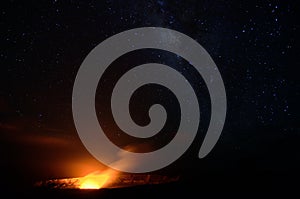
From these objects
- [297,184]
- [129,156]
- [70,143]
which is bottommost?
[297,184]

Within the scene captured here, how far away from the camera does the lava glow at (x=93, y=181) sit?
21.1 feet

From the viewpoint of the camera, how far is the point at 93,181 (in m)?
6.82

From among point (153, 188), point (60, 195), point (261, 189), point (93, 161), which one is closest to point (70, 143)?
point (93, 161)

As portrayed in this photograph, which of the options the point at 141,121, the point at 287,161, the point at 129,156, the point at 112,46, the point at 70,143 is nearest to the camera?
the point at 287,161

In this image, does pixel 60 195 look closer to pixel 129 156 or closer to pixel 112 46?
pixel 112 46

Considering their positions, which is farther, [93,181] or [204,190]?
[93,181]

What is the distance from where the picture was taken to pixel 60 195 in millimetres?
3818

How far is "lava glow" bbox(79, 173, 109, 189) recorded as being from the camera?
6.42 meters

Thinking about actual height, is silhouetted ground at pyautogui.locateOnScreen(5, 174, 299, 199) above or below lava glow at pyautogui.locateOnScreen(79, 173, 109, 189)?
below

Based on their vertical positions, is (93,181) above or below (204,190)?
above

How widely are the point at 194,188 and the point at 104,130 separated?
6883 millimetres

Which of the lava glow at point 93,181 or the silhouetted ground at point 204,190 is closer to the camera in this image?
the silhouetted ground at point 204,190

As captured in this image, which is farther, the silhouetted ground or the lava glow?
the lava glow

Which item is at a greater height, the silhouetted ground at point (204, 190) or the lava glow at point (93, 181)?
the lava glow at point (93, 181)
